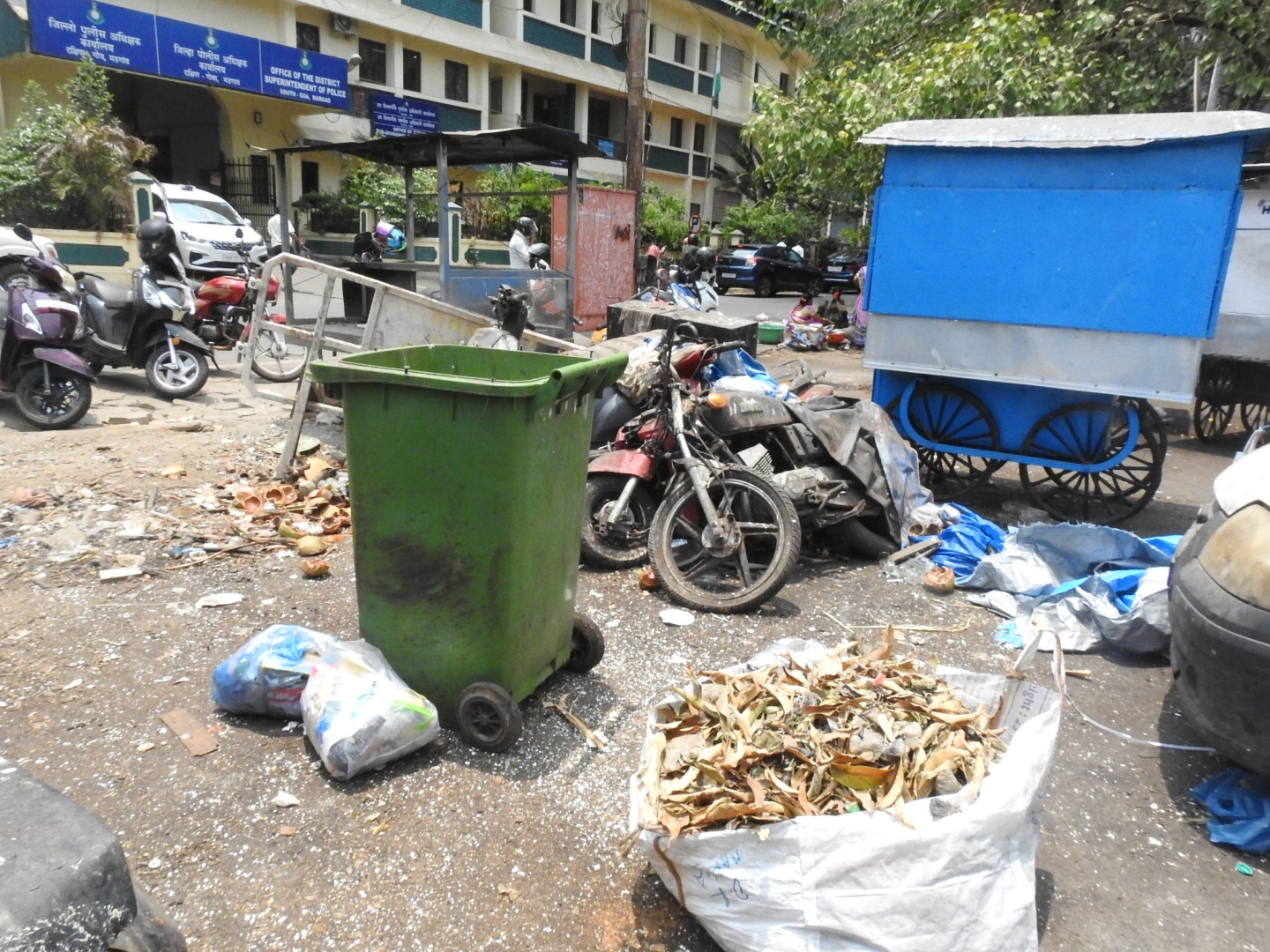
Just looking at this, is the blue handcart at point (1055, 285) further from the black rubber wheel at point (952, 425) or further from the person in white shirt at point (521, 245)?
the person in white shirt at point (521, 245)

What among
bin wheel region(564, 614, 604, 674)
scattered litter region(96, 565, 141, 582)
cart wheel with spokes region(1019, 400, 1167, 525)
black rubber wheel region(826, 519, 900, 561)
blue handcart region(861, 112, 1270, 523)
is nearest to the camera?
bin wheel region(564, 614, 604, 674)

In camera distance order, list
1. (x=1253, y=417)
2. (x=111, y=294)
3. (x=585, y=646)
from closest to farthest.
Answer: (x=585, y=646) → (x=111, y=294) → (x=1253, y=417)

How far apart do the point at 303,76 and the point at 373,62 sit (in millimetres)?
3802

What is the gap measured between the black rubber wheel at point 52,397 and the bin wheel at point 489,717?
5.25 m

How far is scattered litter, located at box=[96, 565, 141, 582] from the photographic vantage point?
414 cm

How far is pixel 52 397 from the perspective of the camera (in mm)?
6562

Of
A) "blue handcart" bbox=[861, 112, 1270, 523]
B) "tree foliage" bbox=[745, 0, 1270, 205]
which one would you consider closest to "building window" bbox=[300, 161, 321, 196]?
"tree foliage" bbox=[745, 0, 1270, 205]

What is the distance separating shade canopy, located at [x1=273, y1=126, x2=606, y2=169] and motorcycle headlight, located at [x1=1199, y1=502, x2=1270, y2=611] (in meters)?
5.46

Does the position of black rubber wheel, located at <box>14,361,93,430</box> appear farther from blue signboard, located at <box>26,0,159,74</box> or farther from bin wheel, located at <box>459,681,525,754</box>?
blue signboard, located at <box>26,0,159,74</box>

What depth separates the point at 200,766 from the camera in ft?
9.29

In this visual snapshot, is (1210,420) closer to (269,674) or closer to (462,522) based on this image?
(462,522)

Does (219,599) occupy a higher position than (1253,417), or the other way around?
(1253,417)

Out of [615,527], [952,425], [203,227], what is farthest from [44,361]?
[203,227]

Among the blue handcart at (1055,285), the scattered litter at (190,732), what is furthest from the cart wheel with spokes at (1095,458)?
the scattered litter at (190,732)
